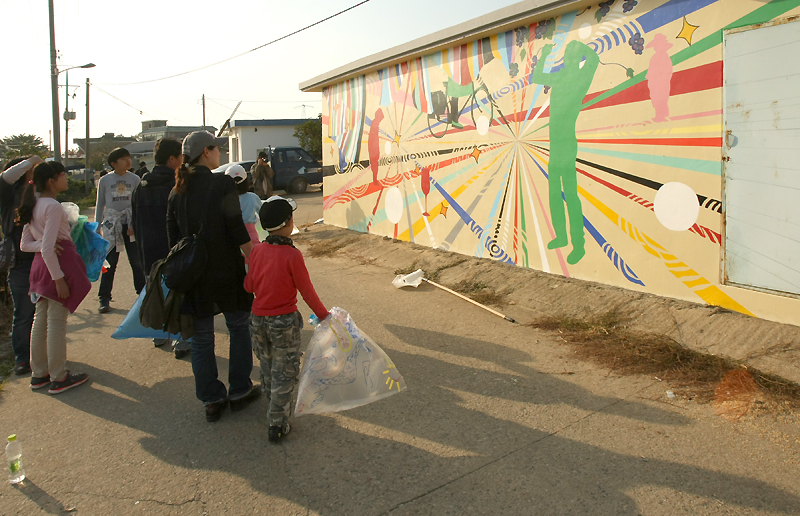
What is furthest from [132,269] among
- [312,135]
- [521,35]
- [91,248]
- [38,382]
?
[312,135]

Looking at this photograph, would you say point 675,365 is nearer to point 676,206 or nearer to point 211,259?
point 676,206

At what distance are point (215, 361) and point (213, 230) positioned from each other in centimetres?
91

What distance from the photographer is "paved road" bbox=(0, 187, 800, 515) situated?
2818 millimetres

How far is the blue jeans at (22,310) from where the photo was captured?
455 cm

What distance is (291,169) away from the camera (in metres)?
21.6

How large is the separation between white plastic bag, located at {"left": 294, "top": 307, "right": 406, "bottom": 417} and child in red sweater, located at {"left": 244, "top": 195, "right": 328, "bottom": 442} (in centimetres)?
13

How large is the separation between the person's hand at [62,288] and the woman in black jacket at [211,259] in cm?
108

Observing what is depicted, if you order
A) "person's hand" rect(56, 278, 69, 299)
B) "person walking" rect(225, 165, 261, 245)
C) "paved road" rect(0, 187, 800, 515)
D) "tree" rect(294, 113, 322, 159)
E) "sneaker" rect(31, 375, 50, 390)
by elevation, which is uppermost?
"tree" rect(294, 113, 322, 159)

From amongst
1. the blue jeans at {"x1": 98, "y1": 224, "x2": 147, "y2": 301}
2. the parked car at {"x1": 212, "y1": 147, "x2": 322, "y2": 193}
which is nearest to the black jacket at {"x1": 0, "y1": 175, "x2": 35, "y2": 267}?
the blue jeans at {"x1": 98, "y1": 224, "x2": 147, "y2": 301}

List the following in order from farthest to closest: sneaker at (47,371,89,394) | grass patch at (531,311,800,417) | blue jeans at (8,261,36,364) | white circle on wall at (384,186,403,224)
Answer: white circle on wall at (384,186,403,224) < blue jeans at (8,261,36,364) < sneaker at (47,371,89,394) < grass patch at (531,311,800,417)

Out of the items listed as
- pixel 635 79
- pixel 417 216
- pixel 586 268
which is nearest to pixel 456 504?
pixel 586 268

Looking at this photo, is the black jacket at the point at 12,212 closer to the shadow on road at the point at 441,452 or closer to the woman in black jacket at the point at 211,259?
the shadow on road at the point at 441,452

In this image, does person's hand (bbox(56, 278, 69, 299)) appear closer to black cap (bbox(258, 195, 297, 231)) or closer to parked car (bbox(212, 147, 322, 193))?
black cap (bbox(258, 195, 297, 231))

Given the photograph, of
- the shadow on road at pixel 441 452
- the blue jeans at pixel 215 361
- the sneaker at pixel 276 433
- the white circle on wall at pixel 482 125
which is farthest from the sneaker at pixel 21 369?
the white circle on wall at pixel 482 125
